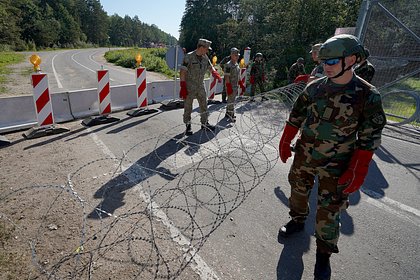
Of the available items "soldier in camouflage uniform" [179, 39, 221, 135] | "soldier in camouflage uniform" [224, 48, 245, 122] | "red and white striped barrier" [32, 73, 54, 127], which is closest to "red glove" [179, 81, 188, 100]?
"soldier in camouflage uniform" [179, 39, 221, 135]

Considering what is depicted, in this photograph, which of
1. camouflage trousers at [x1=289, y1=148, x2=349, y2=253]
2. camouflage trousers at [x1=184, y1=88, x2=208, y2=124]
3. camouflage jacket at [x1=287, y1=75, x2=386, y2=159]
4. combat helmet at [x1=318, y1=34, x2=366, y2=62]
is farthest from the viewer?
camouflage trousers at [x1=184, y1=88, x2=208, y2=124]

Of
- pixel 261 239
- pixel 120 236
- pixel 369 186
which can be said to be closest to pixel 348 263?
pixel 261 239

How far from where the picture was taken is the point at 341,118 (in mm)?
2055

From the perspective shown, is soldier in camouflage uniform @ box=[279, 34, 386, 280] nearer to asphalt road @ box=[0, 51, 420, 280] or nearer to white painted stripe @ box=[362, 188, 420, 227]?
asphalt road @ box=[0, 51, 420, 280]

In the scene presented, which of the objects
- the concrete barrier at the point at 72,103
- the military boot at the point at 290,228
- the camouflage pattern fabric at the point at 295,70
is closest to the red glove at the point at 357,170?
the military boot at the point at 290,228

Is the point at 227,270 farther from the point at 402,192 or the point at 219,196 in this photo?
the point at 402,192

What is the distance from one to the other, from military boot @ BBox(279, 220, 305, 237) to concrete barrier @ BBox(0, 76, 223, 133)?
18.7 ft

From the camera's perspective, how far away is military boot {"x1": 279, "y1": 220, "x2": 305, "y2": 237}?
2.79 m

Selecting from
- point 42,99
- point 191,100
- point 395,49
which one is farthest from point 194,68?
point 395,49

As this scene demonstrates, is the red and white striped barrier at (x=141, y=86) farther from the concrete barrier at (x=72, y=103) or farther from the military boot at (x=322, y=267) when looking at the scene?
the military boot at (x=322, y=267)

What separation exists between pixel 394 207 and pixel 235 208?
2224 mm

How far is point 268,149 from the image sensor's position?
5.09 metres

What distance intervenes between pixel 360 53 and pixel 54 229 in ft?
11.1

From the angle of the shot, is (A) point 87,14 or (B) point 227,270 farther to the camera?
(A) point 87,14
